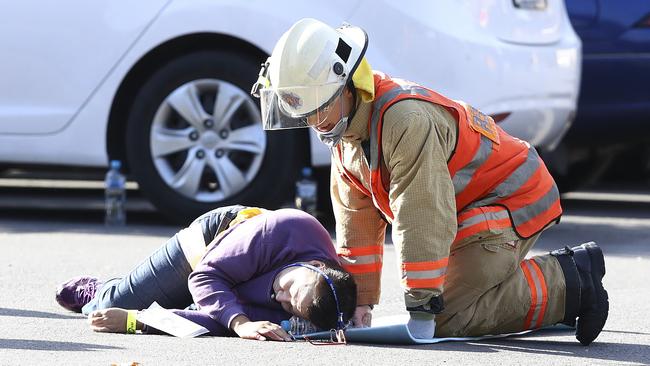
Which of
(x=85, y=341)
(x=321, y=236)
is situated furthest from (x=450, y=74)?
(x=85, y=341)

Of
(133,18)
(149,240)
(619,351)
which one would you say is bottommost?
(149,240)

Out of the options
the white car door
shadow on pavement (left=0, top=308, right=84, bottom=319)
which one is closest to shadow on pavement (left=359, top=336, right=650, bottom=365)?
shadow on pavement (left=0, top=308, right=84, bottom=319)

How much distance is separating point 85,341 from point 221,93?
3159 millimetres

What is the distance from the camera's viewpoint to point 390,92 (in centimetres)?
490

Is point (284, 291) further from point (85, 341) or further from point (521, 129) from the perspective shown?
point (521, 129)

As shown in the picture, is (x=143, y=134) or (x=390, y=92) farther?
(x=143, y=134)

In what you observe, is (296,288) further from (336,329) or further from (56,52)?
(56,52)

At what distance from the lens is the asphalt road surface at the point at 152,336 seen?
4547 millimetres

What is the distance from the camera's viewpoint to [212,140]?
7.76 meters

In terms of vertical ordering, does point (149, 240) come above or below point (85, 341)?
→ below

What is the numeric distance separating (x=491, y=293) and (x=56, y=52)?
11.7ft

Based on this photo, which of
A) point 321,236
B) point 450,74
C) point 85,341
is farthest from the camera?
point 450,74

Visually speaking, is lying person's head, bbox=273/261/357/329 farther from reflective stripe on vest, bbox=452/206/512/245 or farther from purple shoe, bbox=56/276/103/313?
purple shoe, bbox=56/276/103/313

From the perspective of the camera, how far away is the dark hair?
4.75 meters
